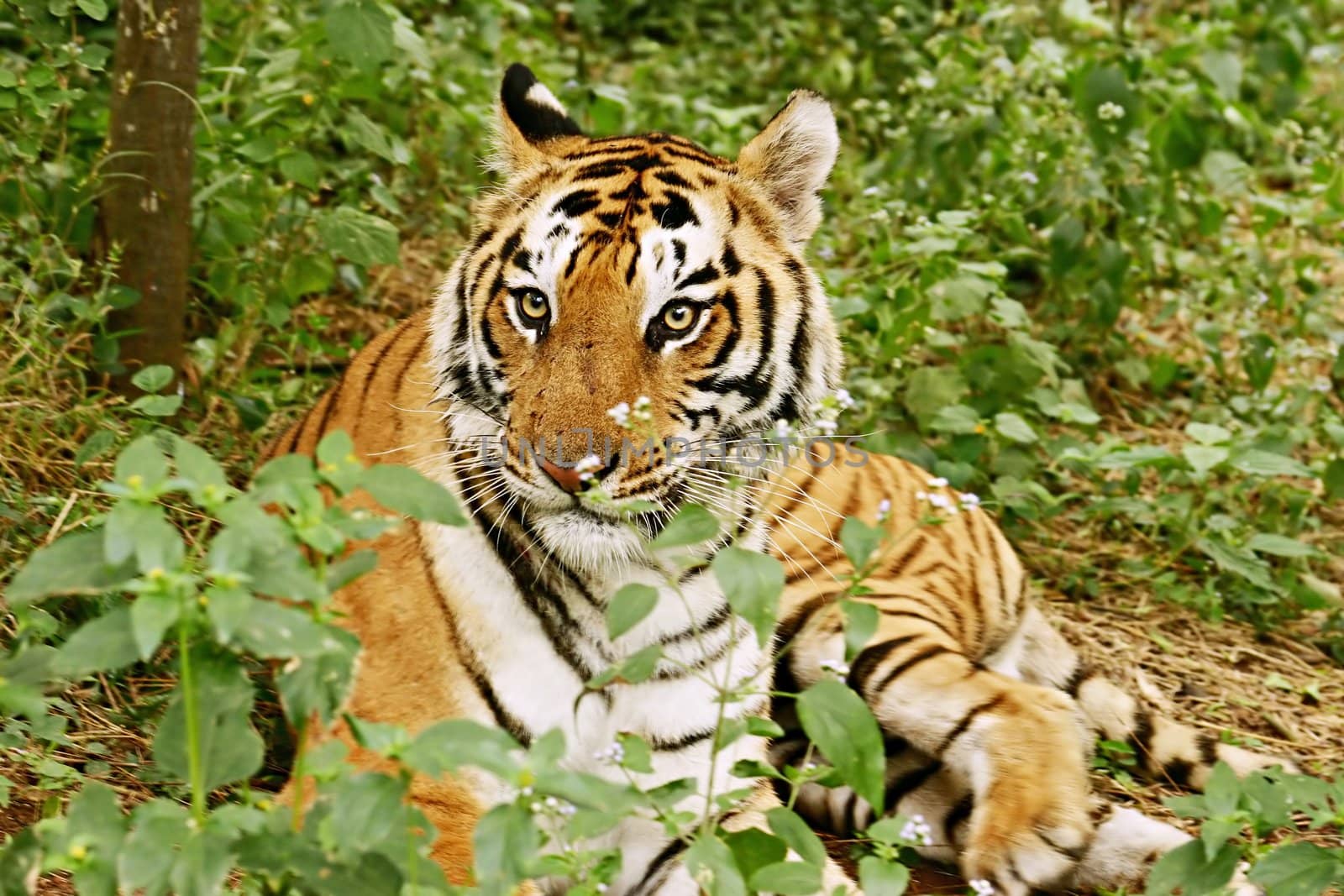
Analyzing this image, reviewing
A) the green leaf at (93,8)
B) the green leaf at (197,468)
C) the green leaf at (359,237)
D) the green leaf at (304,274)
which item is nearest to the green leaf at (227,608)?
the green leaf at (197,468)

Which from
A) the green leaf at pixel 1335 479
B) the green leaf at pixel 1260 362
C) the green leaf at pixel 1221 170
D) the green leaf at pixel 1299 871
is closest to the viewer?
the green leaf at pixel 1299 871

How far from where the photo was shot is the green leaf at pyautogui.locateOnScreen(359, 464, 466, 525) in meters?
1.80

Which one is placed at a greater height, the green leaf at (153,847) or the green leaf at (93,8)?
the green leaf at (93,8)

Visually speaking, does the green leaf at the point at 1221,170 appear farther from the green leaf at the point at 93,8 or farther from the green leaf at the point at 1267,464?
the green leaf at the point at 93,8

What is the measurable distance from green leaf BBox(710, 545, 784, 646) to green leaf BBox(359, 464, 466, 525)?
14.3 inches

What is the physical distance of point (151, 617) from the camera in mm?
1634

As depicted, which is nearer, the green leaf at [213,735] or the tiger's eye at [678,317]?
the green leaf at [213,735]

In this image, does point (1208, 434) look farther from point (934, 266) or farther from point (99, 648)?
point (99, 648)

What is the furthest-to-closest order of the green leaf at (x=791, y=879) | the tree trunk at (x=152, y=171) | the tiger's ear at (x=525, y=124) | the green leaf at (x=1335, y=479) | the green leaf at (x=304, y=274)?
1. the green leaf at (x=1335, y=479)
2. the green leaf at (x=304, y=274)
3. the tree trunk at (x=152, y=171)
4. the tiger's ear at (x=525, y=124)
5. the green leaf at (x=791, y=879)

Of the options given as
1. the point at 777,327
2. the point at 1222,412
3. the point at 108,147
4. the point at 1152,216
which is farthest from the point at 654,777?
the point at 1152,216

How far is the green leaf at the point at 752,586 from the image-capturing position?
6.37 ft

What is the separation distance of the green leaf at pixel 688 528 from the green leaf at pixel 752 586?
0.14ft

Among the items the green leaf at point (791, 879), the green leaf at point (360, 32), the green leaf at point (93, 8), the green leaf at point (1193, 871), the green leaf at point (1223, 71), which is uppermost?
the green leaf at point (93, 8)

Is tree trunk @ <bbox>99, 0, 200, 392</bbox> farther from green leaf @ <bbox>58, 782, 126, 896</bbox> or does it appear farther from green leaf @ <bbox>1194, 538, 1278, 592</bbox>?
green leaf @ <bbox>1194, 538, 1278, 592</bbox>
